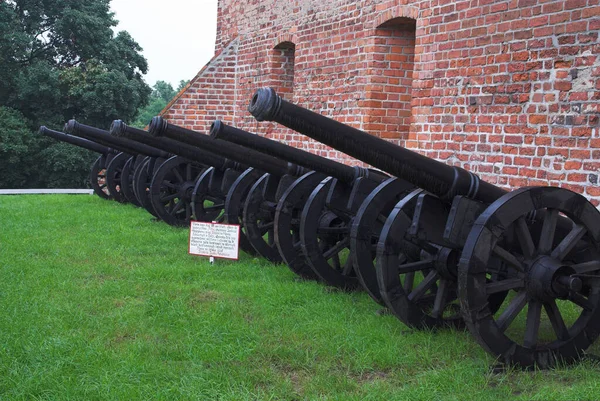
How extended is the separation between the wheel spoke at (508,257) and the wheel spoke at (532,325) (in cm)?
22

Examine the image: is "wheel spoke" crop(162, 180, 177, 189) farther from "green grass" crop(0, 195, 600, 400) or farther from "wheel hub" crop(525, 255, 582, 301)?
"wheel hub" crop(525, 255, 582, 301)

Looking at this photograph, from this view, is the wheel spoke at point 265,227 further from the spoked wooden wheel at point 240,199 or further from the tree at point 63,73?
the tree at point 63,73

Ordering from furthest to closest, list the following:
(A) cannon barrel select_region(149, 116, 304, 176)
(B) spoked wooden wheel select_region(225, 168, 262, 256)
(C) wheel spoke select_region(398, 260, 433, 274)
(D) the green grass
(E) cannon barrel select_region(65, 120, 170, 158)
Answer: (E) cannon barrel select_region(65, 120, 170, 158)
(B) spoked wooden wheel select_region(225, 168, 262, 256)
(A) cannon barrel select_region(149, 116, 304, 176)
(C) wheel spoke select_region(398, 260, 433, 274)
(D) the green grass

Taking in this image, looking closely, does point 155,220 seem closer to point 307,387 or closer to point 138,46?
point 307,387

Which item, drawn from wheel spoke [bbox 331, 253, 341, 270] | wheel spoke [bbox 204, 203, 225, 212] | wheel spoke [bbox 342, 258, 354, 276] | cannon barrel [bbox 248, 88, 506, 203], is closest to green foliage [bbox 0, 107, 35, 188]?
wheel spoke [bbox 204, 203, 225, 212]

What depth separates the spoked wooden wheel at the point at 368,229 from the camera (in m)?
5.23

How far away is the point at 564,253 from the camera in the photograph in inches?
169

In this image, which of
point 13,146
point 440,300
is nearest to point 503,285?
point 440,300

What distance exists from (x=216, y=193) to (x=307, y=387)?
5.19 meters

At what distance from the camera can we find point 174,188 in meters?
10.0

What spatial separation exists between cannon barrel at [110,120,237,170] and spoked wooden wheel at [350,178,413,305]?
11.5 ft

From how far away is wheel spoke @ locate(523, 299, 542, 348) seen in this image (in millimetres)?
4242

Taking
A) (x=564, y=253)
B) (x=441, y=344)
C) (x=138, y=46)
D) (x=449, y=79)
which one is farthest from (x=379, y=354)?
(x=138, y=46)

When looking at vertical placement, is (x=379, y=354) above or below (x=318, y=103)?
below
